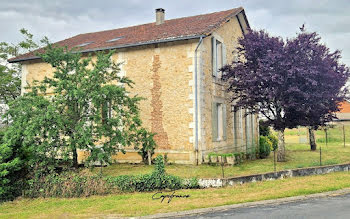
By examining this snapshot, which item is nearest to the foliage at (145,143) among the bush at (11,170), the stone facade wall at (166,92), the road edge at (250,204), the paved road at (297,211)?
the stone facade wall at (166,92)

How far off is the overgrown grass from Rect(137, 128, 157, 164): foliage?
170 inches

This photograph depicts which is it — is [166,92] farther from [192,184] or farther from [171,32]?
[192,184]

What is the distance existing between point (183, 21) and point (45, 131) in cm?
1038

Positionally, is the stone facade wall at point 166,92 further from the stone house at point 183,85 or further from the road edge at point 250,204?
the road edge at point 250,204

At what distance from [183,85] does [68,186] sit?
262 inches

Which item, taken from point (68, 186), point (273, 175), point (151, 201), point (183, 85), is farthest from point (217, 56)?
point (68, 186)

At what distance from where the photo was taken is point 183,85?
1441cm

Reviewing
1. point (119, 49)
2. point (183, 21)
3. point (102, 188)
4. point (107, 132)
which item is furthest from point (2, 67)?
point (102, 188)

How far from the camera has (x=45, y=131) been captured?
11.2 metres

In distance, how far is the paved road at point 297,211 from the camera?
6.87 m

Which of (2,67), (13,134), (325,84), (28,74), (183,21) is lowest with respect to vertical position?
(13,134)

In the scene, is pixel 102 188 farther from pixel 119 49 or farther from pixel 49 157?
pixel 119 49

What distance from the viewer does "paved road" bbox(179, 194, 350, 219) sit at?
687 centimetres

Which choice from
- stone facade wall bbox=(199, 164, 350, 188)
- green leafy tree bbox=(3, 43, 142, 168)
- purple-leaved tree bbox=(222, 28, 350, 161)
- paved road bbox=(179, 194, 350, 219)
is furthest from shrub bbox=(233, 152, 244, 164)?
paved road bbox=(179, 194, 350, 219)
